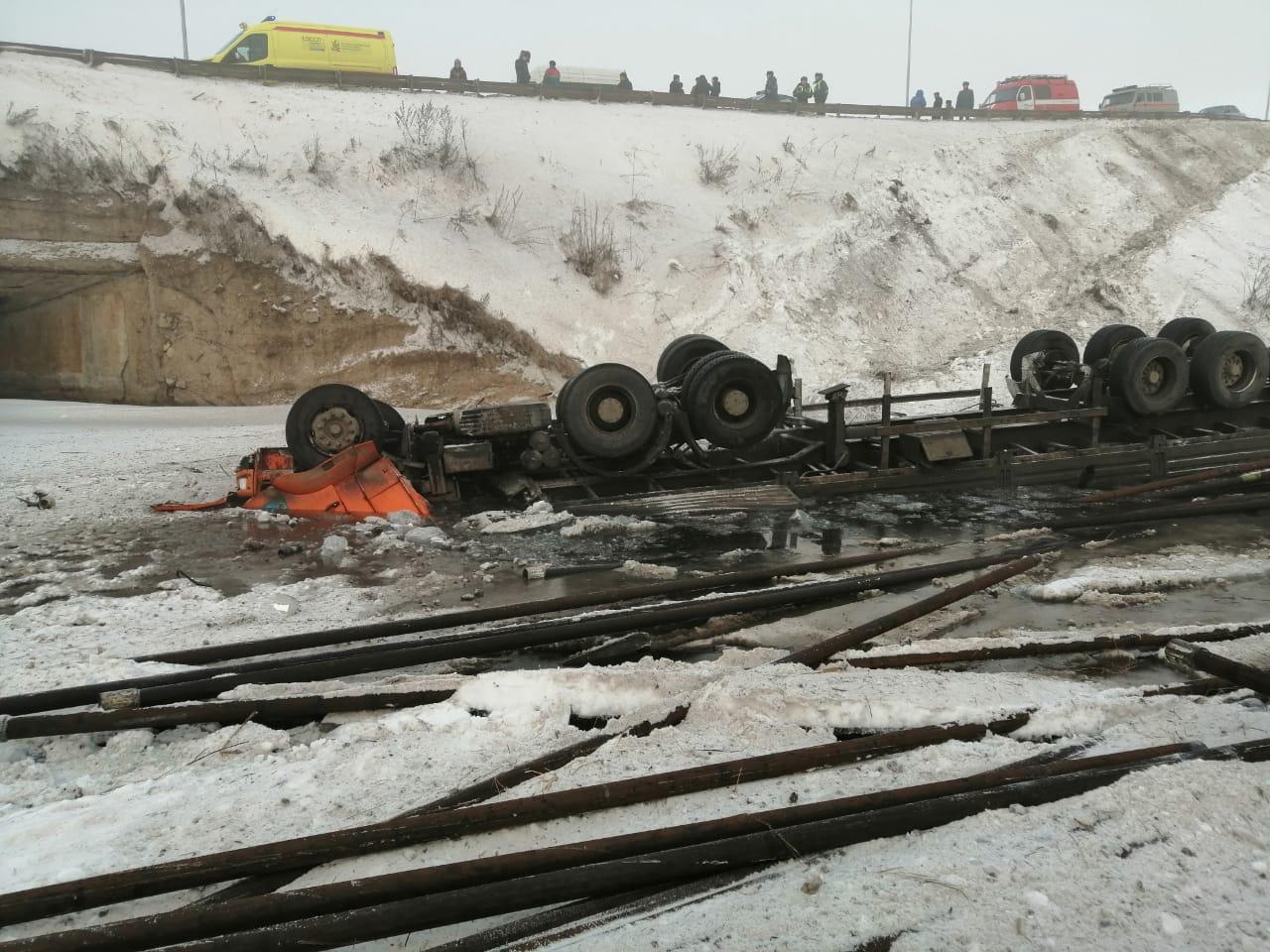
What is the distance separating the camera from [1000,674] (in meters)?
4.31

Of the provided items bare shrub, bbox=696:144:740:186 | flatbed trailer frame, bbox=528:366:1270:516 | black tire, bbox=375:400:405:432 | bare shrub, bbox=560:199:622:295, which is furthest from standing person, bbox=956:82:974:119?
black tire, bbox=375:400:405:432

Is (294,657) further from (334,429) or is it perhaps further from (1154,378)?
(1154,378)

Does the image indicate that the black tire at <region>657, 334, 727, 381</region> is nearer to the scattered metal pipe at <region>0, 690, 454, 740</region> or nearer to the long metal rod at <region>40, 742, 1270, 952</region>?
the scattered metal pipe at <region>0, 690, 454, 740</region>

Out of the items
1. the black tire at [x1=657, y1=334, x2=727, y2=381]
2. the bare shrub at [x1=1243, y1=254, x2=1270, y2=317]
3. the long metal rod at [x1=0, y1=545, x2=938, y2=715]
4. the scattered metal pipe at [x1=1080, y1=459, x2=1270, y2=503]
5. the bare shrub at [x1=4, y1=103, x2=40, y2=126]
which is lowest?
the long metal rod at [x1=0, y1=545, x2=938, y2=715]

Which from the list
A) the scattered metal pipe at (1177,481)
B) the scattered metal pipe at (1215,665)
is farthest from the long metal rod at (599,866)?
the scattered metal pipe at (1177,481)

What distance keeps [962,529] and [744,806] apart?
5.12 meters

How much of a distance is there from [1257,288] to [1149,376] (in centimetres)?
1382

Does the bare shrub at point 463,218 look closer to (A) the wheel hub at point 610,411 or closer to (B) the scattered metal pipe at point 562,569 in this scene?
(A) the wheel hub at point 610,411

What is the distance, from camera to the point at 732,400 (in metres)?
8.56

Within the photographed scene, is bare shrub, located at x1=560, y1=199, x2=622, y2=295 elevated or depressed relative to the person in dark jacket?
depressed

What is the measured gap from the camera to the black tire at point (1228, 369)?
9.62 meters

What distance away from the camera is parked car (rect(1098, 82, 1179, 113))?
27573 mm

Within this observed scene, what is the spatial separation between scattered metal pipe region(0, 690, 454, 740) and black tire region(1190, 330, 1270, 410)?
921cm

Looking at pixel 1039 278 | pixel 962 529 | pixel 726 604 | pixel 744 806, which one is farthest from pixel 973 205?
pixel 744 806
